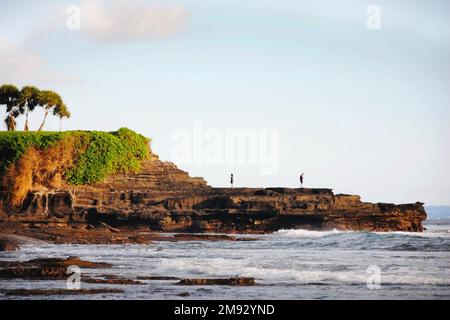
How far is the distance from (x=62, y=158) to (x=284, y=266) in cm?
3520

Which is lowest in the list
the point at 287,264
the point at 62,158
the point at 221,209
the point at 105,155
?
the point at 287,264

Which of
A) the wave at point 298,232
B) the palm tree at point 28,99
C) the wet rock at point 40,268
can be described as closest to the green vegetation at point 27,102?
the palm tree at point 28,99

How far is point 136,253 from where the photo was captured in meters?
33.3

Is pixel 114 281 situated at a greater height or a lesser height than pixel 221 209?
lesser

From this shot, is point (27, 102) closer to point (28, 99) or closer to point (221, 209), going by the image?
point (28, 99)

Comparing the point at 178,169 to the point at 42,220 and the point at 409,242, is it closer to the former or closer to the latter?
the point at 42,220

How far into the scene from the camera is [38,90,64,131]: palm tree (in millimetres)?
65375

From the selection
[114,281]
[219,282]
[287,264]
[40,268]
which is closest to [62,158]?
[287,264]

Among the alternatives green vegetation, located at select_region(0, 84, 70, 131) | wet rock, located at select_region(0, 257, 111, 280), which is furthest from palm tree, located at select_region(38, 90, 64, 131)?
wet rock, located at select_region(0, 257, 111, 280)

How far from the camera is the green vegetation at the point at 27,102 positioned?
2579 inches

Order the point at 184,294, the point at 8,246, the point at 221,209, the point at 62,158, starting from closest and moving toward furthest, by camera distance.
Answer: the point at 184,294
the point at 8,246
the point at 221,209
the point at 62,158

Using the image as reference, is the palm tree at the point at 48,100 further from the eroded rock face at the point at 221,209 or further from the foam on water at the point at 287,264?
the foam on water at the point at 287,264

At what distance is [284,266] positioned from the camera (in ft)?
87.8

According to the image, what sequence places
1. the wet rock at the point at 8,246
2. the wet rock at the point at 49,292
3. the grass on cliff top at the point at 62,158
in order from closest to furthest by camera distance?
the wet rock at the point at 49,292 < the wet rock at the point at 8,246 < the grass on cliff top at the point at 62,158
